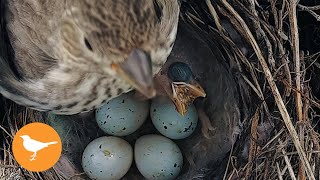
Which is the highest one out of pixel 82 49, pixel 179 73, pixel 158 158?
pixel 82 49

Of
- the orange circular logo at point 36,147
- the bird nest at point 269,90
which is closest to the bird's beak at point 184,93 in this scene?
the bird nest at point 269,90

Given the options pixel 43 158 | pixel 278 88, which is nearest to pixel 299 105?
pixel 278 88

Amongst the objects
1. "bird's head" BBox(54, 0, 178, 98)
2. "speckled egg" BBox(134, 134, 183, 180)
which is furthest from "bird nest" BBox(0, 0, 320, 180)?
"bird's head" BBox(54, 0, 178, 98)

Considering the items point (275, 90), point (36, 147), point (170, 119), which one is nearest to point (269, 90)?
→ point (275, 90)

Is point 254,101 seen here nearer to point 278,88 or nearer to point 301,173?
point 278,88

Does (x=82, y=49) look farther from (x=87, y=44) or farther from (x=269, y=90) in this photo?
(x=269, y=90)

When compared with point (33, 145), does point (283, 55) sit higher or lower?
higher

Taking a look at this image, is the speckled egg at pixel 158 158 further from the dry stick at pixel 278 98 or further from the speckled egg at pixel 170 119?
the dry stick at pixel 278 98
